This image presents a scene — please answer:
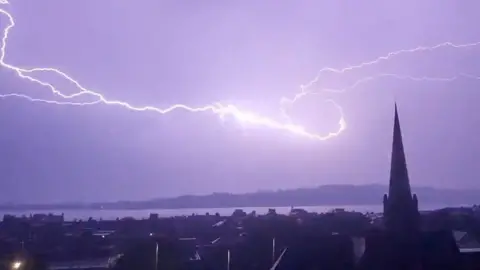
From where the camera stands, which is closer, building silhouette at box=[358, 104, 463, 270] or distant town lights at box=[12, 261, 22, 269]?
building silhouette at box=[358, 104, 463, 270]

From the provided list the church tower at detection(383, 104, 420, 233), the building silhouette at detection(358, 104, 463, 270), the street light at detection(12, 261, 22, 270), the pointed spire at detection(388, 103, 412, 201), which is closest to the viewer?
the building silhouette at detection(358, 104, 463, 270)

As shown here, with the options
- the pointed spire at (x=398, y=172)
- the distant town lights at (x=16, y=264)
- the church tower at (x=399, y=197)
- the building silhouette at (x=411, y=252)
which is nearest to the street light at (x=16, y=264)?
the distant town lights at (x=16, y=264)

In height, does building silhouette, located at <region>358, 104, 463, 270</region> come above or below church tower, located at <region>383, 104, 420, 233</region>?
below

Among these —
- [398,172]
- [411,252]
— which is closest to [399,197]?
[398,172]

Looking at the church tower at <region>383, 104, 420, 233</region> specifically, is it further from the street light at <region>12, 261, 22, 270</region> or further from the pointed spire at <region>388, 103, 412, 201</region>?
the street light at <region>12, 261, 22, 270</region>

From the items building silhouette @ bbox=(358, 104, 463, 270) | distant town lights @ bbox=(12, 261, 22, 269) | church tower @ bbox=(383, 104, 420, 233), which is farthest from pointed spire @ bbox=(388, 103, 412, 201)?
distant town lights @ bbox=(12, 261, 22, 269)

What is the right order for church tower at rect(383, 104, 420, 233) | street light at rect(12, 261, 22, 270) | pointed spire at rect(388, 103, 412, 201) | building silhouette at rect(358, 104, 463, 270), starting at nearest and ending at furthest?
1. building silhouette at rect(358, 104, 463, 270)
2. street light at rect(12, 261, 22, 270)
3. church tower at rect(383, 104, 420, 233)
4. pointed spire at rect(388, 103, 412, 201)

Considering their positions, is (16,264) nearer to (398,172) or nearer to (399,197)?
(399,197)

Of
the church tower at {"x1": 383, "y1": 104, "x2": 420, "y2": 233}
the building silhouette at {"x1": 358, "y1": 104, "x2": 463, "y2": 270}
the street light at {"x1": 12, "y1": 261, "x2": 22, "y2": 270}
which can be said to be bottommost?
the street light at {"x1": 12, "y1": 261, "x2": 22, "y2": 270}

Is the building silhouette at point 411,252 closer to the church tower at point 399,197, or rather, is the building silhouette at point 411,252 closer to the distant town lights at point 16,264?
the church tower at point 399,197
